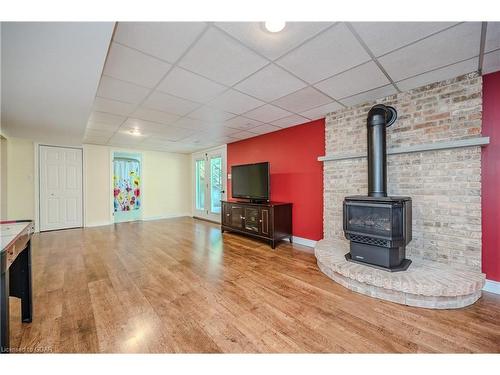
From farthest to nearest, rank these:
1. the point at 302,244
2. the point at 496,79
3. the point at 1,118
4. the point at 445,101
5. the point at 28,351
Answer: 1. the point at 302,244
2. the point at 1,118
3. the point at 445,101
4. the point at 496,79
5. the point at 28,351

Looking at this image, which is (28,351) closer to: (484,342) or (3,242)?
(3,242)

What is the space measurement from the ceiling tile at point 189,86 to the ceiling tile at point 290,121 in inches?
59.8

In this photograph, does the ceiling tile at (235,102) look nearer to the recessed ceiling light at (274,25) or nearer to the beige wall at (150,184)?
the recessed ceiling light at (274,25)

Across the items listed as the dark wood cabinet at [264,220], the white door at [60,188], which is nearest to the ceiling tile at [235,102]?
the dark wood cabinet at [264,220]

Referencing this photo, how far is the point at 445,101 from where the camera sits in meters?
2.45

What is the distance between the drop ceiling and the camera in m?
1.63

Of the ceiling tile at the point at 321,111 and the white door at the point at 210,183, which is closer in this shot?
the ceiling tile at the point at 321,111

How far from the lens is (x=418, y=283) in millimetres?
2012

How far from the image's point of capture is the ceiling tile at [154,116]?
10.8 ft

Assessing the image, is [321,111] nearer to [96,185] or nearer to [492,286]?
[492,286]

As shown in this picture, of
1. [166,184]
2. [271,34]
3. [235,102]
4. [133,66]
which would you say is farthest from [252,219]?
[166,184]
